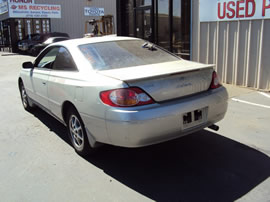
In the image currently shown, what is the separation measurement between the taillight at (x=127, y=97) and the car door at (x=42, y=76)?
1.80m

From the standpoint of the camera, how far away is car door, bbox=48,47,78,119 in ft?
12.4

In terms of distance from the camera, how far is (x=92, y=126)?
11.0 feet

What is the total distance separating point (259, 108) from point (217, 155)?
2.44 m

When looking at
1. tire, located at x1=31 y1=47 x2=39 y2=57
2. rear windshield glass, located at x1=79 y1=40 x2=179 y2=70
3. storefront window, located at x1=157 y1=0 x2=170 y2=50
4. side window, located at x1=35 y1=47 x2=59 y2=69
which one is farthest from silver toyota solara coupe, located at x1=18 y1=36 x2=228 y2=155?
tire, located at x1=31 y1=47 x2=39 y2=57

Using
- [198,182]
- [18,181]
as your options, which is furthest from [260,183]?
[18,181]

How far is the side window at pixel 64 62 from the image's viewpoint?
3945mm

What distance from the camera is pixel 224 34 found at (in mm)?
7629

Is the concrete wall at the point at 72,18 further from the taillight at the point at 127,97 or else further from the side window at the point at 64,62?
the taillight at the point at 127,97

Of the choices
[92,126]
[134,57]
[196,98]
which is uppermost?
[134,57]

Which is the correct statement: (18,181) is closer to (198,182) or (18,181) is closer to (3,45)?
(198,182)

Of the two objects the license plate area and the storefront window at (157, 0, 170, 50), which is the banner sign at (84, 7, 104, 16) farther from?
the license plate area

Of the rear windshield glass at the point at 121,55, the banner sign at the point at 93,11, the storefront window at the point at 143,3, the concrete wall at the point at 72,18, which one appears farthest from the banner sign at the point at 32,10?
the rear windshield glass at the point at 121,55

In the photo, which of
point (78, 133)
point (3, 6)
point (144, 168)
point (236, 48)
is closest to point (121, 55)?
point (78, 133)

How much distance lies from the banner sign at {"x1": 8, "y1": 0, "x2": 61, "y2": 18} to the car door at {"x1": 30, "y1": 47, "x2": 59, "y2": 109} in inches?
928
